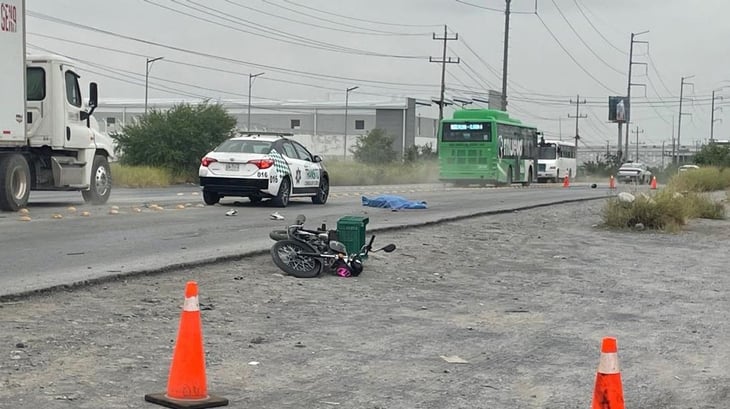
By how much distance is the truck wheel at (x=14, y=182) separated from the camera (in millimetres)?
18391

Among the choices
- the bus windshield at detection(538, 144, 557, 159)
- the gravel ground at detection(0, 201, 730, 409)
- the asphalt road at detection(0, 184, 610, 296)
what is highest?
the bus windshield at detection(538, 144, 557, 159)

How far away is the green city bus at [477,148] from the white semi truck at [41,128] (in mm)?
24783

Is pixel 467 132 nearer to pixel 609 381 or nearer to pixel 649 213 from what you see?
pixel 649 213

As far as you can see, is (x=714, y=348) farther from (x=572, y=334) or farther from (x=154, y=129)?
(x=154, y=129)

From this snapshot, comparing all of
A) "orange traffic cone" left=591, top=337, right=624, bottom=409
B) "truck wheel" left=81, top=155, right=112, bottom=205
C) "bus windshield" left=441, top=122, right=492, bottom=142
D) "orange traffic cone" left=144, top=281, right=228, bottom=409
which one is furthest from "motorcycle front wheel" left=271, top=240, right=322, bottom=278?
"bus windshield" left=441, top=122, right=492, bottom=142

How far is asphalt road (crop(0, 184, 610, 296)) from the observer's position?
10.9 metres

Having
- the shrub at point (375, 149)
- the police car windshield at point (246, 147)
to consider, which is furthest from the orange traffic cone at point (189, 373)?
the shrub at point (375, 149)

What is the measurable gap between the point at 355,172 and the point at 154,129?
42.1 ft

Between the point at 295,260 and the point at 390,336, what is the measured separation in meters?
3.13

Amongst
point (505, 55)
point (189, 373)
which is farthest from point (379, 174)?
point (189, 373)

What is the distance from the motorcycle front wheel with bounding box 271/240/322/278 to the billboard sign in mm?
89001

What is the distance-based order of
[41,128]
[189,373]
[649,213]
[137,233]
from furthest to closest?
[649,213] → [41,128] → [137,233] → [189,373]

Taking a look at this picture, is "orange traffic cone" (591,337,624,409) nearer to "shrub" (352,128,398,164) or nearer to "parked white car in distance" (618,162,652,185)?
"parked white car in distance" (618,162,652,185)

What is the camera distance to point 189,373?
5953mm
